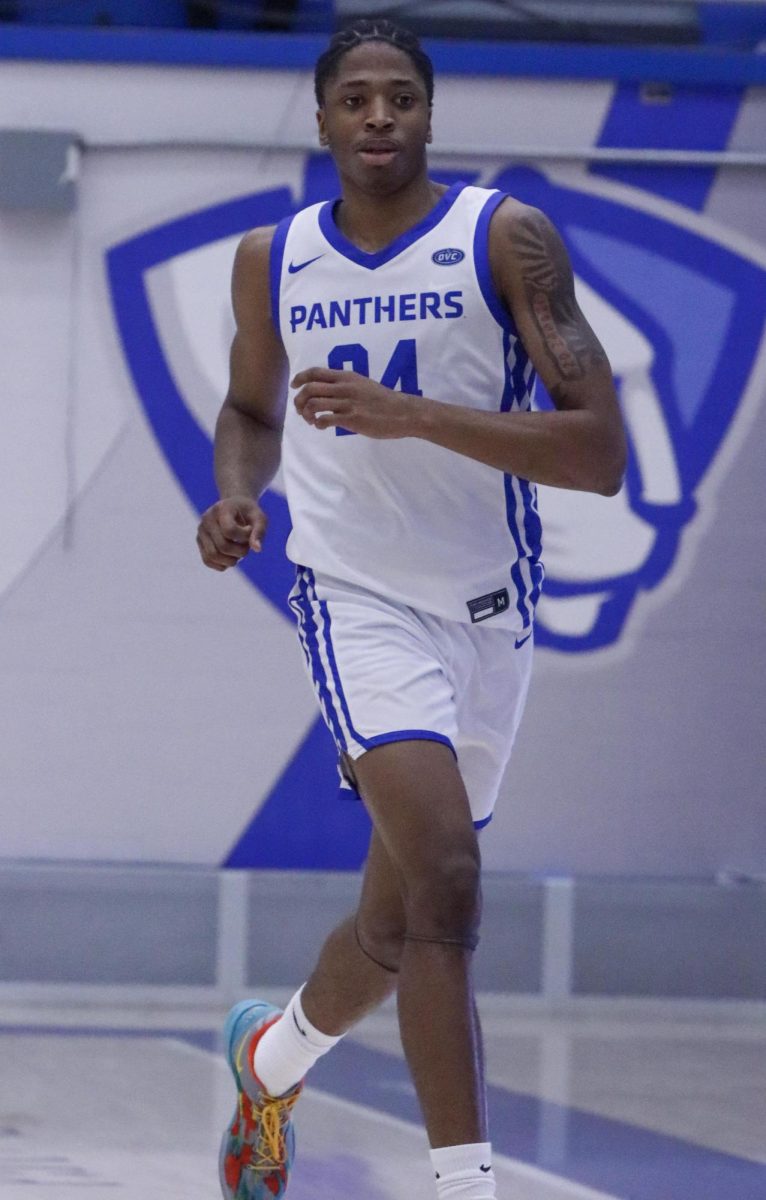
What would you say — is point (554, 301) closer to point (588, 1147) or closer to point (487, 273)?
point (487, 273)

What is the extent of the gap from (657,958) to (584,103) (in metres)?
2.71

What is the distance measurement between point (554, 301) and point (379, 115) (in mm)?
417

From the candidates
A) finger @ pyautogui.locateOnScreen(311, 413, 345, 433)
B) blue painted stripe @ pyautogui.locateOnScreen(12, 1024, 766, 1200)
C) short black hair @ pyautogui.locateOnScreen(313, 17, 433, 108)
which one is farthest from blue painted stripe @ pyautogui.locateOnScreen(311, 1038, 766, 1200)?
short black hair @ pyautogui.locateOnScreen(313, 17, 433, 108)

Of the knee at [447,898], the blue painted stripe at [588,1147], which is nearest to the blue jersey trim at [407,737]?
the knee at [447,898]

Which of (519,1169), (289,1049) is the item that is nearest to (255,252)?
(289,1049)

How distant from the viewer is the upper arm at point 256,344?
3.27 metres

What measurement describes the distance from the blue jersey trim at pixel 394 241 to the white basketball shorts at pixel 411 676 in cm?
52

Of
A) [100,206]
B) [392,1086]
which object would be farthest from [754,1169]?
[100,206]

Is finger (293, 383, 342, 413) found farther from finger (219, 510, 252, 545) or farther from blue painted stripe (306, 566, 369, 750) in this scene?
blue painted stripe (306, 566, 369, 750)

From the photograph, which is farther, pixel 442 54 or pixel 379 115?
pixel 442 54

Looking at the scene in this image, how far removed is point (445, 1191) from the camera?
8.64 feet

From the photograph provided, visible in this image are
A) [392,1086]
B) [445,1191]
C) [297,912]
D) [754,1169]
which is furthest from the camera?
[297,912]

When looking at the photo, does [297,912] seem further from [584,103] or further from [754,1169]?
[584,103]

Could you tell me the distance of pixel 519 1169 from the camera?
3.66 meters
